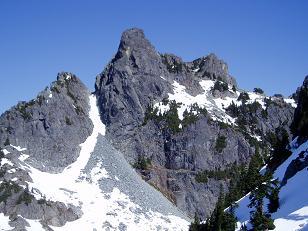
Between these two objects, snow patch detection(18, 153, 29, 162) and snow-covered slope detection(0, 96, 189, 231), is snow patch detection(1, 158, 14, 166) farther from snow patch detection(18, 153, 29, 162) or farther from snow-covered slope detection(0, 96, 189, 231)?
snow patch detection(18, 153, 29, 162)

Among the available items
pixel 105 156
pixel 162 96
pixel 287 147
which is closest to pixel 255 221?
pixel 287 147

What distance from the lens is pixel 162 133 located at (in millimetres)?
170125

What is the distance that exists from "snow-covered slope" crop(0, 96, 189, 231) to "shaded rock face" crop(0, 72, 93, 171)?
3.38m

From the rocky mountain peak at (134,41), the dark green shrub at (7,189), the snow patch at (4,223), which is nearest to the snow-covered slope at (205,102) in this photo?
the rocky mountain peak at (134,41)

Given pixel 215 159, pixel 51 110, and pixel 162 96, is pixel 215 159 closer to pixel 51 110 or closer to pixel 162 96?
pixel 162 96

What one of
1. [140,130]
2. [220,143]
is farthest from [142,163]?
[220,143]

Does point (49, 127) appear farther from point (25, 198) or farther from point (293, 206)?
point (293, 206)

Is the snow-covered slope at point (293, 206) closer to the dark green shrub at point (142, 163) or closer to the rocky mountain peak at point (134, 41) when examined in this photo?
the dark green shrub at point (142, 163)

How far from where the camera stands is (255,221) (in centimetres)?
5547

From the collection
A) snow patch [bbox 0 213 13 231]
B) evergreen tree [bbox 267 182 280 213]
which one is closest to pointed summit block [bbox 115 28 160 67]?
snow patch [bbox 0 213 13 231]

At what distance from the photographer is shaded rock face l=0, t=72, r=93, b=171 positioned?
145750 mm

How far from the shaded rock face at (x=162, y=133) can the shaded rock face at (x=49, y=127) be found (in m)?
14.2

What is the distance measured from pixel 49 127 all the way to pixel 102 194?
31874mm

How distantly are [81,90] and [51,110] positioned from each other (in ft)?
90.0
